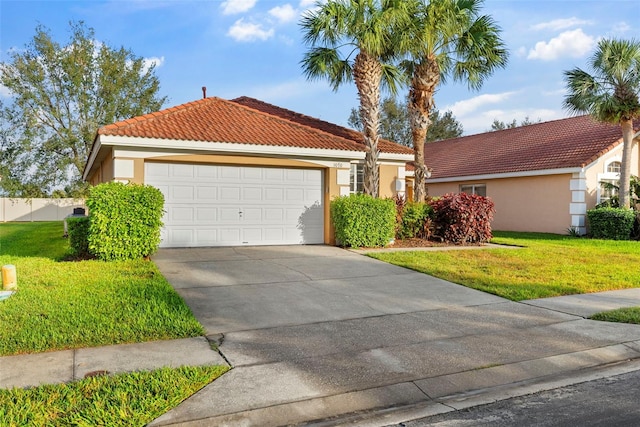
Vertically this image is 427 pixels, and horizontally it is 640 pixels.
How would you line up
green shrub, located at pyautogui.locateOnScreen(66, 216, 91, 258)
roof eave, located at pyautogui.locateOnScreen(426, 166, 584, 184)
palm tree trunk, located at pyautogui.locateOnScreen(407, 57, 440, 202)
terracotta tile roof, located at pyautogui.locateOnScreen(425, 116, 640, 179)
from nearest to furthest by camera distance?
green shrub, located at pyautogui.locateOnScreen(66, 216, 91, 258) < palm tree trunk, located at pyautogui.locateOnScreen(407, 57, 440, 202) < roof eave, located at pyautogui.locateOnScreen(426, 166, 584, 184) < terracotta tile roof, located at pyautogui.locateOnScreen(425, 116, 640, 179)

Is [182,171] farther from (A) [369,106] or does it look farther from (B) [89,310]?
(B) [89,310]

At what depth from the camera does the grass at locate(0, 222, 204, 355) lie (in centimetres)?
527

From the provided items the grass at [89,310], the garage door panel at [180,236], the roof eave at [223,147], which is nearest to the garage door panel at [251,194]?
the roof eave at [223,147]

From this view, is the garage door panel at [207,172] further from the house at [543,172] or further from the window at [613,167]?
the window at [613,167]

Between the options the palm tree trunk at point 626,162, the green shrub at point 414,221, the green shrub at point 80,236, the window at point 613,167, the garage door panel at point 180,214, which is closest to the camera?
the green shrub at point 80,236

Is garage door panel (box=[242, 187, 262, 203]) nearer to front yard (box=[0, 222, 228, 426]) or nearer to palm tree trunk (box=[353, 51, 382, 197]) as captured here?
palm tree trunk (box=[353, 51, 382, 197])

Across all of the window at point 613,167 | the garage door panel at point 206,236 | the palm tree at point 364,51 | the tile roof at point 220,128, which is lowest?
the garage door panel at point 206,236

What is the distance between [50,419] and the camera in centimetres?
348

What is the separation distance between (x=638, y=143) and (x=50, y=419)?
23481 millimetres

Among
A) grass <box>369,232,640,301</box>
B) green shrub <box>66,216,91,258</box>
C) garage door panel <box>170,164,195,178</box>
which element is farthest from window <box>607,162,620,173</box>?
green shrub <box>66,216,91,258</box>

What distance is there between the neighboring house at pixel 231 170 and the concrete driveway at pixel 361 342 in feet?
11.4

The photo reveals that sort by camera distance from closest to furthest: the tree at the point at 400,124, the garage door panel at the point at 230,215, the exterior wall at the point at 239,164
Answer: the exterior wall at the point at 239,164 → the garage door panel at the point at 230,215 → the tree at the point at 400,124

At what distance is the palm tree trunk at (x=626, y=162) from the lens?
1748 cm

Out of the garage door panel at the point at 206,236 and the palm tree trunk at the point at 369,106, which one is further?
the palm tree trunk at the point at 369,106
